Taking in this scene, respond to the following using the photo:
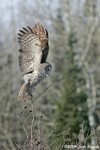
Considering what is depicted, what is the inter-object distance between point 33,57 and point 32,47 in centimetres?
21

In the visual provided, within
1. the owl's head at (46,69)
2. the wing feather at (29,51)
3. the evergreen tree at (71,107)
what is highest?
the wing feather at (29,51)

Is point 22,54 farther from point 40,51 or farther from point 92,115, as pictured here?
point 92,115

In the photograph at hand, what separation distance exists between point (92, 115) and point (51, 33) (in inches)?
386

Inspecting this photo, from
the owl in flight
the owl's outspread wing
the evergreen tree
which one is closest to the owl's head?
the owl in flight

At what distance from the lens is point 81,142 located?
7.28 metres

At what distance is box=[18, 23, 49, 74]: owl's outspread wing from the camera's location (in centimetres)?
1007

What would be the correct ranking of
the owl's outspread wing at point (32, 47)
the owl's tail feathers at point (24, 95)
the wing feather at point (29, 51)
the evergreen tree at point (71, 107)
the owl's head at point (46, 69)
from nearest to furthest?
the owl's tail feathers at point (24, 95) → the owl's head at point (46, 69) → the owl's outspread wing at point (32, 47) → the wing feather at point (29, 51) → the evergreen tree at point (71, 107)

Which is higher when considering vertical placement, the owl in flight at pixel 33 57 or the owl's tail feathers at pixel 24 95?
the owl in flight at pixel 33 57

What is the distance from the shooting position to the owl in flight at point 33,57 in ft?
31.7

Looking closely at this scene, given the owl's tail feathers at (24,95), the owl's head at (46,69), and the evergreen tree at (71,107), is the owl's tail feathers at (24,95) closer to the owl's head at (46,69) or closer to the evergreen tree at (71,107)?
the owl's head at (46,69)

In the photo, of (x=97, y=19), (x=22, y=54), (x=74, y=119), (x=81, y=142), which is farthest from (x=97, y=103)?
(x=81, y=142)

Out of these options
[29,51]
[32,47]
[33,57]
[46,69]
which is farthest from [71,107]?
[46,69]

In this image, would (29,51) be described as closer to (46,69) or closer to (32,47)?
(32,47)

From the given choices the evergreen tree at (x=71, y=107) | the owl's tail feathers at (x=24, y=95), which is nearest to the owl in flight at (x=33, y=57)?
the owl's tail feathers at (x=24, y=95)
